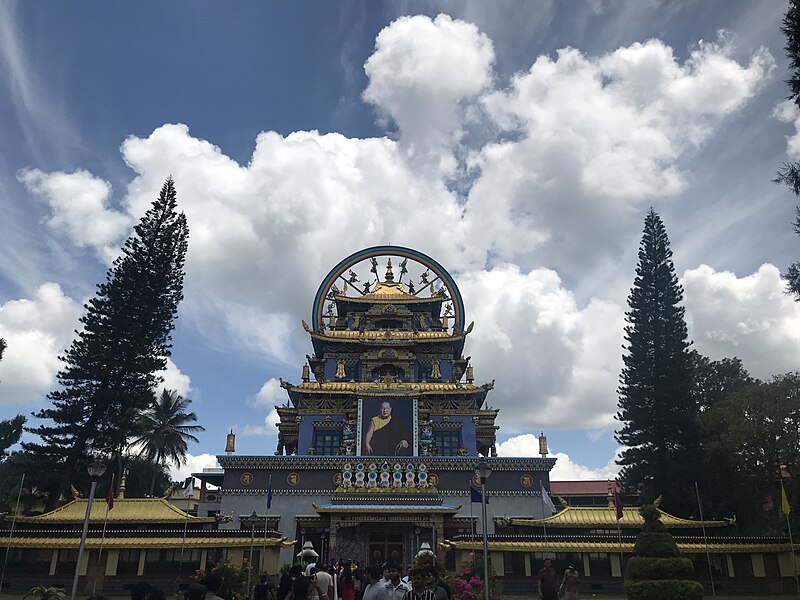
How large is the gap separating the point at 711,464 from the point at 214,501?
2811 cm

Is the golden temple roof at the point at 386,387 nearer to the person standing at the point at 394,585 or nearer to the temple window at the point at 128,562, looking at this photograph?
the temple window at the point at 128,562

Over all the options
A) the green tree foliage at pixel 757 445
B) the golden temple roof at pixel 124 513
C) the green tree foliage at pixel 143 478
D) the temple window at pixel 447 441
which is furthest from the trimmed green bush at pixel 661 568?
the green tree foliage at pixel 143 478

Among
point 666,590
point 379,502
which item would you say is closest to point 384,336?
point 379,502

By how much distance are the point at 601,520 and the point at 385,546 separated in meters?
10.4

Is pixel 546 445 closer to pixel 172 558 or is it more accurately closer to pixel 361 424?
pixel 361 424

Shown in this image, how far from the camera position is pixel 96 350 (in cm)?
3497

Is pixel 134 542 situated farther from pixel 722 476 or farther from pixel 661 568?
pixel 722 476

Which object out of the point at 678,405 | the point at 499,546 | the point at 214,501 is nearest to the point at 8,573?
the point at 214,501

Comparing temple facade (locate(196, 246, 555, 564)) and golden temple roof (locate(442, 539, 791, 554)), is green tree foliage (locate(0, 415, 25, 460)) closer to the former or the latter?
temple facade (locate(196, 246, 555, 564))

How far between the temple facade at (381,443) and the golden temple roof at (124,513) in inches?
164

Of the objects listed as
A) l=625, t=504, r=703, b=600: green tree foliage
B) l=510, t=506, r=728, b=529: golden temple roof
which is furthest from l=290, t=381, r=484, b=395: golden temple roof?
l=625, t=504, r=703, b=600: green tree foliage

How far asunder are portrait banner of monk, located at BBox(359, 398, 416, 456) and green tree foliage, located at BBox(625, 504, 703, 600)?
18297mm

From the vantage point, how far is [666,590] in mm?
14570

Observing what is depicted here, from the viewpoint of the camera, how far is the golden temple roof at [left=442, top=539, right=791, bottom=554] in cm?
2397
